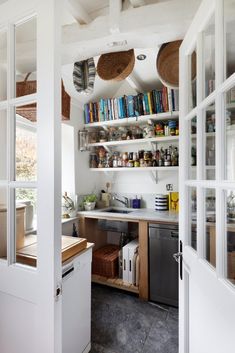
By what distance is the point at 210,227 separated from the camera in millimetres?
849

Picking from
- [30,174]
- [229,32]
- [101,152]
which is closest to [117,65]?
A: [229,32]

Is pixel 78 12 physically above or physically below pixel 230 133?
above

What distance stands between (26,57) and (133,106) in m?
1.73

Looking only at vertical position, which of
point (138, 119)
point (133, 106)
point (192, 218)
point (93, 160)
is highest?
point (133, 106)

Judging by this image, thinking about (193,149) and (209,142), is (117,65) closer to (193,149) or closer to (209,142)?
(193,149)

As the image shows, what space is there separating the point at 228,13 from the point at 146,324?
2.24 meters

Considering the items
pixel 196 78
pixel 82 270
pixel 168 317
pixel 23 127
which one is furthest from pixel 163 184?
pixel 23 127

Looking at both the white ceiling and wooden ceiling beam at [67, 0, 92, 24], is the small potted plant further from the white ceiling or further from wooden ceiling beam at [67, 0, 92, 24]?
wooden ceiling beam at [67, 0, 92, 24]

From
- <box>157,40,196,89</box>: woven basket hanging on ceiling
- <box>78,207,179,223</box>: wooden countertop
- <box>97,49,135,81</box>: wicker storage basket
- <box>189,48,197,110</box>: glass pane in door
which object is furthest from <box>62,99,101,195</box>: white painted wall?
<box>189,48,197,110</box>: glass pane in door

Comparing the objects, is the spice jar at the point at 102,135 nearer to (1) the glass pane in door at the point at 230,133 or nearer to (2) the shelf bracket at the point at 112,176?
(2) the shelf bracket at the point at 112,176

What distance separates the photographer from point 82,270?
4.65 feet

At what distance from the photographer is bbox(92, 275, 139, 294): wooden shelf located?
7.64 ft

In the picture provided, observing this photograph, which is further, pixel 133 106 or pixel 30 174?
pixel 133 106

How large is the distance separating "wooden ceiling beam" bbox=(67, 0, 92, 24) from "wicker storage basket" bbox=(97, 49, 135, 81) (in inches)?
10.6
